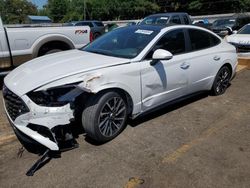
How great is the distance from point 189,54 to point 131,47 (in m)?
1.12

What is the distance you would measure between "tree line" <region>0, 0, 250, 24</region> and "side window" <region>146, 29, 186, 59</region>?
51562mm

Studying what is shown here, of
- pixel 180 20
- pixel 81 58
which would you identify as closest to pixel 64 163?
pixel 81 58

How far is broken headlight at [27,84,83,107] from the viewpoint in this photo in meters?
3.48

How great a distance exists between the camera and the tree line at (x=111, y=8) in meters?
54.5

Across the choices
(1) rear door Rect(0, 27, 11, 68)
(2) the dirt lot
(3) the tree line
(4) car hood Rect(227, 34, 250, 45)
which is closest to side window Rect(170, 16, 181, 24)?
(4) car hood Rect(227, 34, 250, 45)

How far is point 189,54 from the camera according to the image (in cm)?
501

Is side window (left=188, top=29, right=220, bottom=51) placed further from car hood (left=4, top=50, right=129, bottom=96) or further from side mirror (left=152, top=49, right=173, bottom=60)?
car hood (left=4, top=50, right=129, bottom=96)

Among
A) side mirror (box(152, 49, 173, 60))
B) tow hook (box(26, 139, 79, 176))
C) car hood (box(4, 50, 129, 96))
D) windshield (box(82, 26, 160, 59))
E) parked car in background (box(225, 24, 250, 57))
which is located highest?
windshield (box(82, 26, 160, 59))

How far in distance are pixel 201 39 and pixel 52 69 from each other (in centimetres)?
298

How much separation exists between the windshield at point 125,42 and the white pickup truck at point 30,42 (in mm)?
2176

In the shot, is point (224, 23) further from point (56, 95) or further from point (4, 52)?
point (56, 95)

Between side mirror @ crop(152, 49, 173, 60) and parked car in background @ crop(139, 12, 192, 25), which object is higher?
parked car in background @ crop(139, 12, 192, 25)

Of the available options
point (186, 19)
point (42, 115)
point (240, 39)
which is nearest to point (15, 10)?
point (186, 19)

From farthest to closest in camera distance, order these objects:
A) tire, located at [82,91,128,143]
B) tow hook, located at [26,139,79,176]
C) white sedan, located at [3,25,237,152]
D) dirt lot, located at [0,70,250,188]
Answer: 1. tire, located at [82,91,128,143]
2. white sedan, located at [3,25,237,152]
3. tow hook, located at [26,139,79,176]
4. dirt lot, located at [0,70,250,188]
